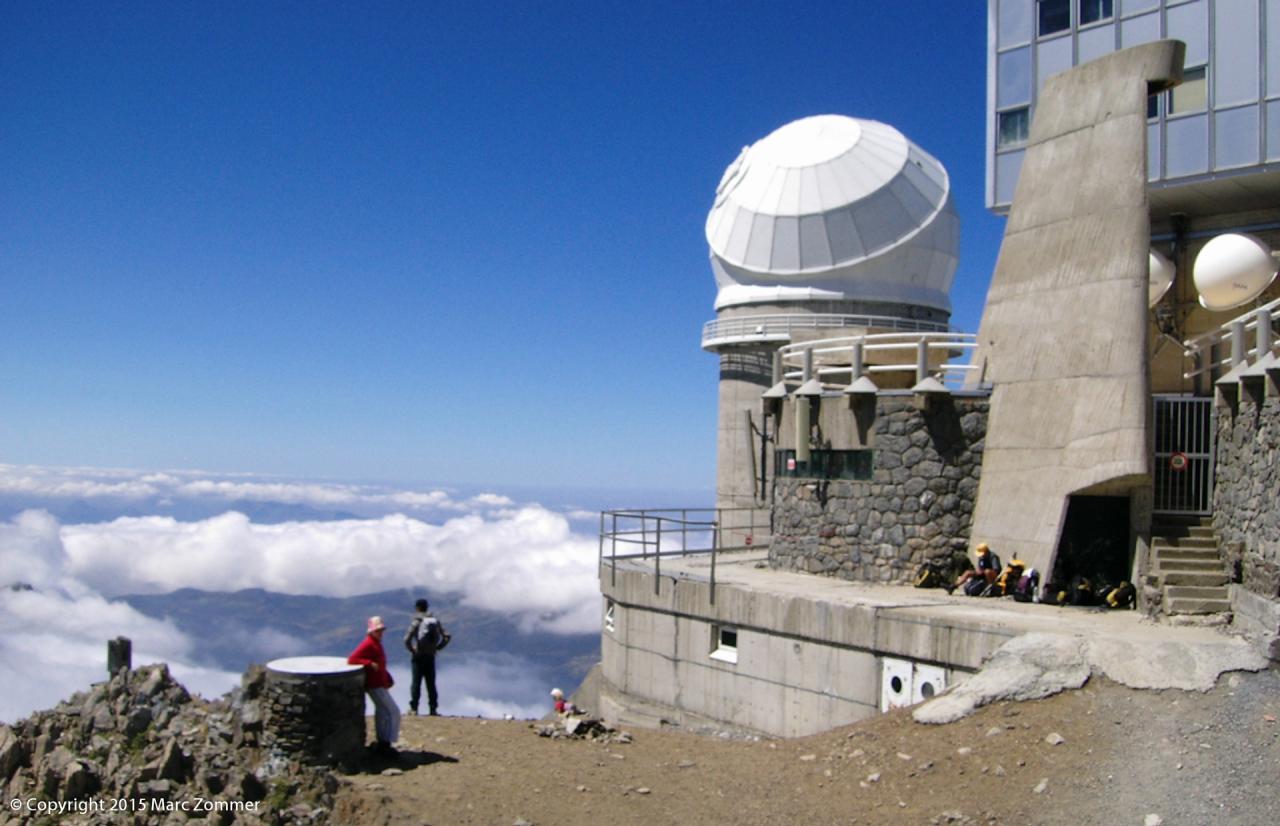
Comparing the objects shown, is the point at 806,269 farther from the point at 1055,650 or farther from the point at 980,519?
the point at 1055,650

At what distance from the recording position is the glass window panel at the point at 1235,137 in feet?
56.3

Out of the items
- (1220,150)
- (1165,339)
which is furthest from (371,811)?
(1220,150)

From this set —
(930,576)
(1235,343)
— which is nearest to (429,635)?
(930,576)

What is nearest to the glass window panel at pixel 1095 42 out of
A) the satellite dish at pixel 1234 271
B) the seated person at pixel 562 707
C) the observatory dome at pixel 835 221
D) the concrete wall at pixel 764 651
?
the satellite dish at pixel 1234 271

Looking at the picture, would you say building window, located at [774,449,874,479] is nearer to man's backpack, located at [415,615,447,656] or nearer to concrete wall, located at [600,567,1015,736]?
concrete wall, located at [600,567,1015,736]

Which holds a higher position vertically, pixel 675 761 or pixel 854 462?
pixel 854 462

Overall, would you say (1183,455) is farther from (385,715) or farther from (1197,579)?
(385,715)

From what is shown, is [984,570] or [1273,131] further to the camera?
[1273,131]

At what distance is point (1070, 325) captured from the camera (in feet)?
48.0

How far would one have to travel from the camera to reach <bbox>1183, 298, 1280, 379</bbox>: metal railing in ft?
39.6

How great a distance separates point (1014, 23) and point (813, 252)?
8.25 m

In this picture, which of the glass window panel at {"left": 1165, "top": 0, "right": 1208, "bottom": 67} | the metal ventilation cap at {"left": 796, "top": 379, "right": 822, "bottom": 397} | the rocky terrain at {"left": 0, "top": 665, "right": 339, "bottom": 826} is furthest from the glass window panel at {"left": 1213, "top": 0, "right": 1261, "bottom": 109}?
the rocky terrain at {"left": 0, "top": 665, "right": 339, "bottom": 826}

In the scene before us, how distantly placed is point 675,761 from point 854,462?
6941mm

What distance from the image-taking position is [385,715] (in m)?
9.84
